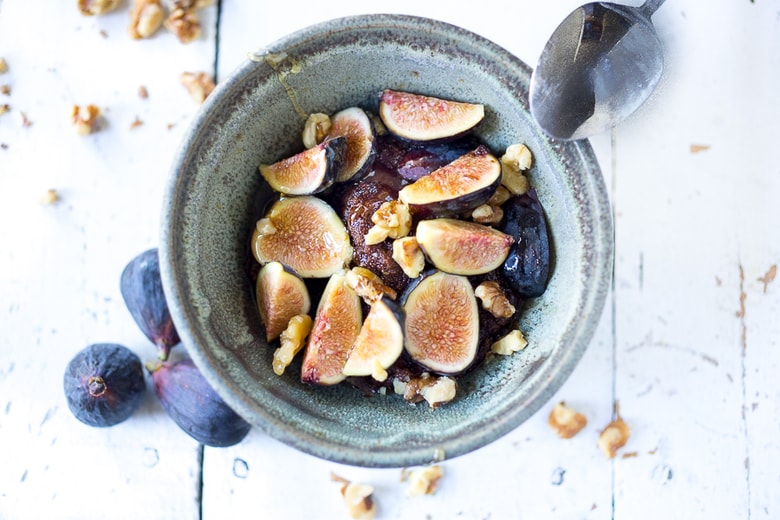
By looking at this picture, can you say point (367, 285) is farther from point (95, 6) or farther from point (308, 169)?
point (95, 6)

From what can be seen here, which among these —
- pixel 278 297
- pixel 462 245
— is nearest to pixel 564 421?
pixel 462 245

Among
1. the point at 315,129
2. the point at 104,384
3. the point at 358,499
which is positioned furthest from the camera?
the point at 358,499

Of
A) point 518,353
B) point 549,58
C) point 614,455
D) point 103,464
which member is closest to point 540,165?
point 549,58

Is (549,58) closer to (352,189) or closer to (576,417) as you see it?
(352,189)

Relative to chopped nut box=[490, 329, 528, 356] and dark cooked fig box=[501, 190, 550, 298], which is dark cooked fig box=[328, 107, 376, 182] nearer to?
dark cooked fig box=[501, 190, 550, 298]

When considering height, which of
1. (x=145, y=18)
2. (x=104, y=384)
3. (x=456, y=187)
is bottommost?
(x=104, y=384)

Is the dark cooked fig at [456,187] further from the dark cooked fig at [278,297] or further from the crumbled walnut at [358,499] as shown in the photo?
the crumbled walnut at [358,499]

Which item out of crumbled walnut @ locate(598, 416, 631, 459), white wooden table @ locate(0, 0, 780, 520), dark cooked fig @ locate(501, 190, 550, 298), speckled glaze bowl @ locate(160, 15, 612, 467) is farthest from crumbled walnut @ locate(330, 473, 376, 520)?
dark cooked fig @ locate(501, 190, 550, 298)

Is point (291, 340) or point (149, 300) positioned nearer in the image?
point (291, 340)
